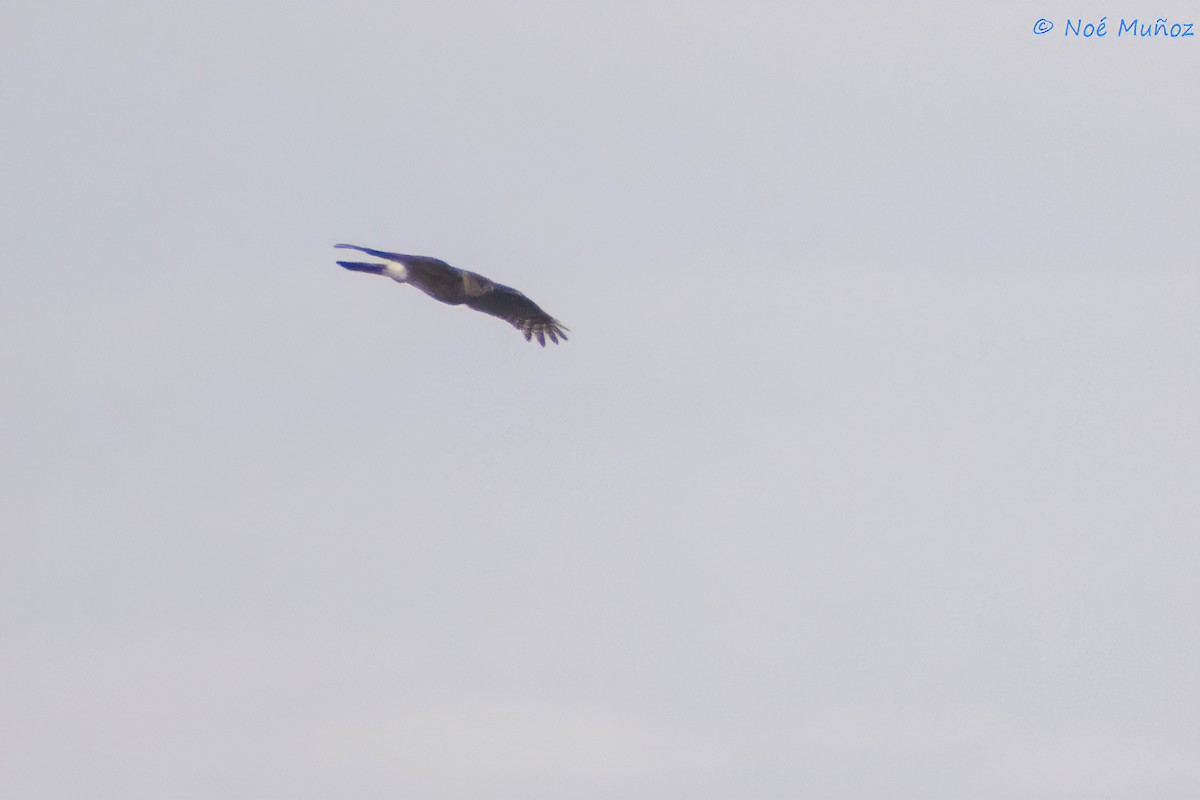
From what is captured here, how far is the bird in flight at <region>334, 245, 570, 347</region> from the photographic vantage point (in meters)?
39.1

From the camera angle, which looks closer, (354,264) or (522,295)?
(354,264)

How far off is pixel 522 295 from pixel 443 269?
2.46 m

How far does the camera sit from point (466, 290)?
136 ft

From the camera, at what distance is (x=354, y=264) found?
39.3 metres

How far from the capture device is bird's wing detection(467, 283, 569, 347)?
1660 inches

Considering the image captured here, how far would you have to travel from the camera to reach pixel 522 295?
42000 mm

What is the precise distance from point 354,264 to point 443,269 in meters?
1.70

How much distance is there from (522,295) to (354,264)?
4.01 m

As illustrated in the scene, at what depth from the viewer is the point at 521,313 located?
42.9 meters

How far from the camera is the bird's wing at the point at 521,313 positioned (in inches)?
1660

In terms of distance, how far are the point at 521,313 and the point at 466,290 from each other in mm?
1911

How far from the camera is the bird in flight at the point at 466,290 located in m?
39.1

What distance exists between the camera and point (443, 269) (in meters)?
40.0
